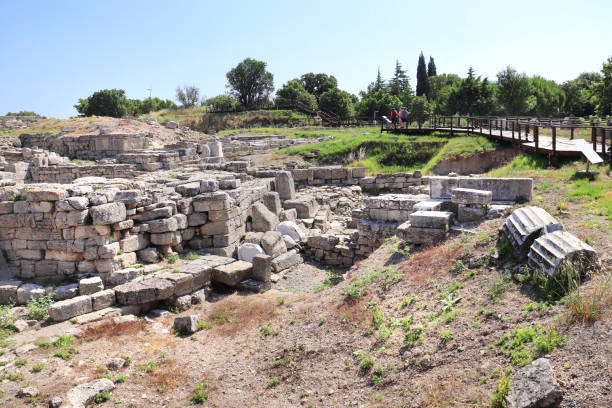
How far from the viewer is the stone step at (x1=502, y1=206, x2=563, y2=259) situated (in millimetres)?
6555

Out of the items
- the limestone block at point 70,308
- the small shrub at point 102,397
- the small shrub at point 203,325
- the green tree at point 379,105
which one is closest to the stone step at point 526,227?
the small shrub at point 203,325

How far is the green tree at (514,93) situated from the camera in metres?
42.2

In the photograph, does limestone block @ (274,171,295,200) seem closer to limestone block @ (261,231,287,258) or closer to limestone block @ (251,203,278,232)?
limestone block @ (251,203,278,232)

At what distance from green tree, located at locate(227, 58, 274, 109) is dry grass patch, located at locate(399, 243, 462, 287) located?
55804mm

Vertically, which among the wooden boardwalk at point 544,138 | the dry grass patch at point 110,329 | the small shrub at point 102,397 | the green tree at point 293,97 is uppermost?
the green tree at point 293,97

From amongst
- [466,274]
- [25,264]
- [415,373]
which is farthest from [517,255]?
[25,264]

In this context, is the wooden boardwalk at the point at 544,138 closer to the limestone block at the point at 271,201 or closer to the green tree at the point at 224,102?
the limestone block at the point at 271,201

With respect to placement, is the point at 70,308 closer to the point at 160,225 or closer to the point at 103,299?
the point at 103,299

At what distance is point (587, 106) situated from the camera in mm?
44844

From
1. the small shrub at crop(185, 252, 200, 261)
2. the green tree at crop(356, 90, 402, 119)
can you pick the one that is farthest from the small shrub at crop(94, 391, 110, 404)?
the green tree at crop(356, 90, 402, 119)

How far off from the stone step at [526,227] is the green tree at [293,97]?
48460 mm

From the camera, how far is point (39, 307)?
27.1 ft

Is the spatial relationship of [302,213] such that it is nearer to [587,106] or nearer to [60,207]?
[60,207]

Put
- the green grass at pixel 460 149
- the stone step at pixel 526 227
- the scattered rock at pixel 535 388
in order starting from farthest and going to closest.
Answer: the green grass at pixel 460 149, the stone step at pixel 526 227, the scattered rock at pixel 535 388
